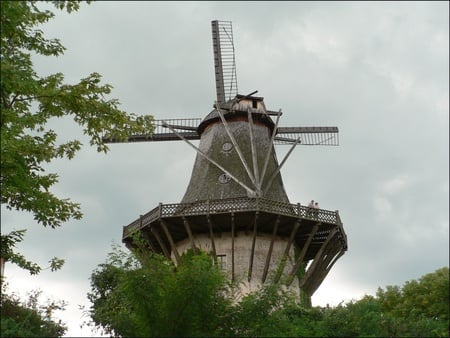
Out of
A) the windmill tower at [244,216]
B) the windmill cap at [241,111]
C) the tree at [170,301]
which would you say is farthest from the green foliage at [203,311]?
the windmill cap at [241,111]

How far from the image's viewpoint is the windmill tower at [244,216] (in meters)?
30.3

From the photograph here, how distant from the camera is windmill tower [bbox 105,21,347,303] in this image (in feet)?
99.5

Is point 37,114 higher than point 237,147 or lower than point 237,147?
lower

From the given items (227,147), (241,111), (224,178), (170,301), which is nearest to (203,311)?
(170,301)

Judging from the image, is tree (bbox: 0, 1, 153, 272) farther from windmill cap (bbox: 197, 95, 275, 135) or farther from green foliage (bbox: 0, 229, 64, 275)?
windmill cap (bbox: 197, 95, 275, 135)

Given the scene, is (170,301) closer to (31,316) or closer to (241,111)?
(31,316)

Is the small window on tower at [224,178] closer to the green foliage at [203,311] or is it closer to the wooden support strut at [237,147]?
the wooden support strut at [237,147]

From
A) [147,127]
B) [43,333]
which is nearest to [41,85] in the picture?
[147,127]

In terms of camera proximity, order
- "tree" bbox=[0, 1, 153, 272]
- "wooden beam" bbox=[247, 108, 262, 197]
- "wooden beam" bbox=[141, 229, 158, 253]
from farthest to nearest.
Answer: "wooden beam" bbox=[247, 108, 262, 197], "wooden beam" bbox=[141, 229, 158, 253], "tree" bbox=[0, 1, 153, 272]

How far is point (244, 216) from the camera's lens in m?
30.2

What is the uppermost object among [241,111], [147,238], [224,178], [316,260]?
[241,111]

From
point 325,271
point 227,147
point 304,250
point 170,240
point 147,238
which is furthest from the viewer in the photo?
point 227,147

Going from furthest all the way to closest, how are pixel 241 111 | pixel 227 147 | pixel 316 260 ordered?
pixel 241 111 < pixel 227 147 < pixel 316 260

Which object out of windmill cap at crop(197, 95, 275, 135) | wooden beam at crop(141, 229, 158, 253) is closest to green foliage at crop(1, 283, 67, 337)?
wooden beam at crop(141, 229, 158, 253)
